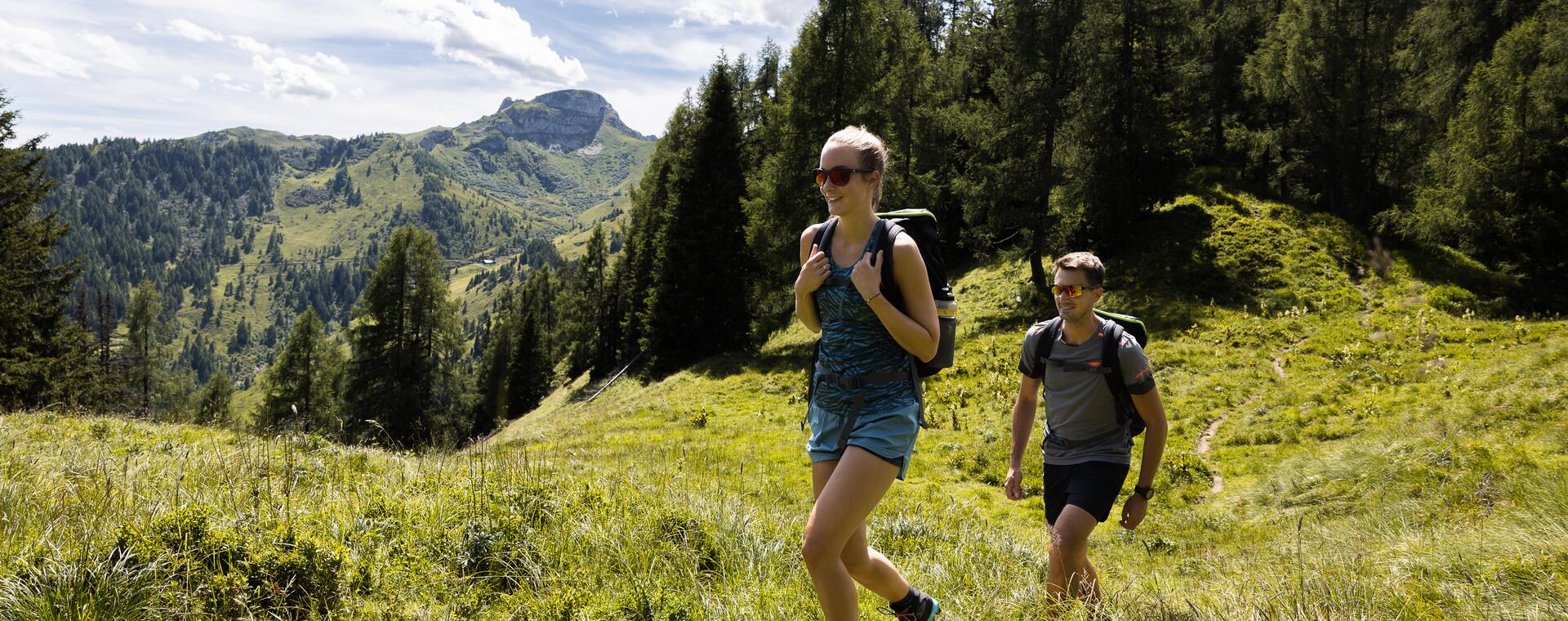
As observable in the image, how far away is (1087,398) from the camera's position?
440 cm

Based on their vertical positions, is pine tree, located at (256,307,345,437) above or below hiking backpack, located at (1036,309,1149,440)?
below

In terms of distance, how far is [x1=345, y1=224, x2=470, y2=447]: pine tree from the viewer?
37.3m

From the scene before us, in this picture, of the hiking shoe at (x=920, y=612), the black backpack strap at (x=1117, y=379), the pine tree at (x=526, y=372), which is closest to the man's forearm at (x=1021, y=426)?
the black backpack strap at (x=1117, y=379)

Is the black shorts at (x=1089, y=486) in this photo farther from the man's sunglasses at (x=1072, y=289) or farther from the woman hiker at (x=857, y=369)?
the woman hiker at (x=857, y=369)

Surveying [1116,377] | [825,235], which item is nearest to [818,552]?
[825,235]

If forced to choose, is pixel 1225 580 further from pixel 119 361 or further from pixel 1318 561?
pixel 119 361

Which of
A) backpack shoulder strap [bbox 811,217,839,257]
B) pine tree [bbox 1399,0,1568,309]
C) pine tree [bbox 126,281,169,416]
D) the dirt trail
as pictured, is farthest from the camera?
pine tree [bbox 126,281,169,416]

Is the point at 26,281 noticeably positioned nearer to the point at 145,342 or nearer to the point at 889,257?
the point at 889,257

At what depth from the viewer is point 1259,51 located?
103 ft

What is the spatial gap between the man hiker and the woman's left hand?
1840 mm

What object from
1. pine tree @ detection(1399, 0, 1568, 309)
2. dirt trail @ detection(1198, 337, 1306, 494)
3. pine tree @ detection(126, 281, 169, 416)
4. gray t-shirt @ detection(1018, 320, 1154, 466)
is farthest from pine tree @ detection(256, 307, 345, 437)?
pine tree @ detection(1399, 0, 1568, 309)

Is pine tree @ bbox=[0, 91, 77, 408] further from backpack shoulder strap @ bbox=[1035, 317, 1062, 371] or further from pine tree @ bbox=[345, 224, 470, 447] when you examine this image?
backpack shoulder strap @ bbox=[1035, 317, 1062, 371]

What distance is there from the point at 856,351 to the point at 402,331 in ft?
135

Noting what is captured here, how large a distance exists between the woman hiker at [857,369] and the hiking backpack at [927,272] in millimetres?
28
